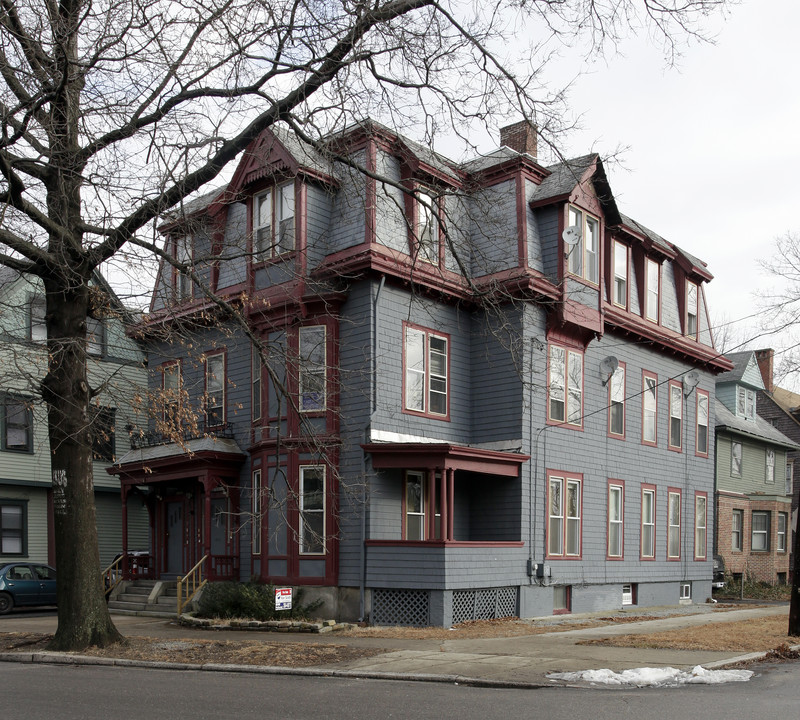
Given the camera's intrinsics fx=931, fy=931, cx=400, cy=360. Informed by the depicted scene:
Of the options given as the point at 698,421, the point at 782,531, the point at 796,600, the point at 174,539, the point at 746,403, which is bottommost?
the point at 782,531

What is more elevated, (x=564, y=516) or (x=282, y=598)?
(x=564, y=516)

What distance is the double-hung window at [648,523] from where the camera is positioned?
27.1 m

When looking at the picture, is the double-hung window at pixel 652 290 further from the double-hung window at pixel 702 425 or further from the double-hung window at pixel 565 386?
the double-hung window at pixel 565 386

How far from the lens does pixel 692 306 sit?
30.3m

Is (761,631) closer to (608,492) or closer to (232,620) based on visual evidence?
(608,492)

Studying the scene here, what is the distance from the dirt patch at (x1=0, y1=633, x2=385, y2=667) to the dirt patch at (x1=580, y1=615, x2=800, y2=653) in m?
4.32

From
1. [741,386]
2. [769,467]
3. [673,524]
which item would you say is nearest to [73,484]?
[673,524]

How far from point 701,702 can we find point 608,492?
15.6 meters

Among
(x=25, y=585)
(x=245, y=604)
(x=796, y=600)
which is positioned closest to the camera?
(x=796, y=600)

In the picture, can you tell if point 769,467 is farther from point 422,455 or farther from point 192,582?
point 192,582

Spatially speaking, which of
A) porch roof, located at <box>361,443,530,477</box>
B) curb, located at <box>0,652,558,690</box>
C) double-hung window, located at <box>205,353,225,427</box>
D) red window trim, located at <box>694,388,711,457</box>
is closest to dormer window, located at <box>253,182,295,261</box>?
double-hung window, located at <box>205,353,225,427</box>

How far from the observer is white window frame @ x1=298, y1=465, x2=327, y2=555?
2056 cm

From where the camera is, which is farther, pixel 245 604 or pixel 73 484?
pixel 245 604

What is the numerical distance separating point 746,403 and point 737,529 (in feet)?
20.9
